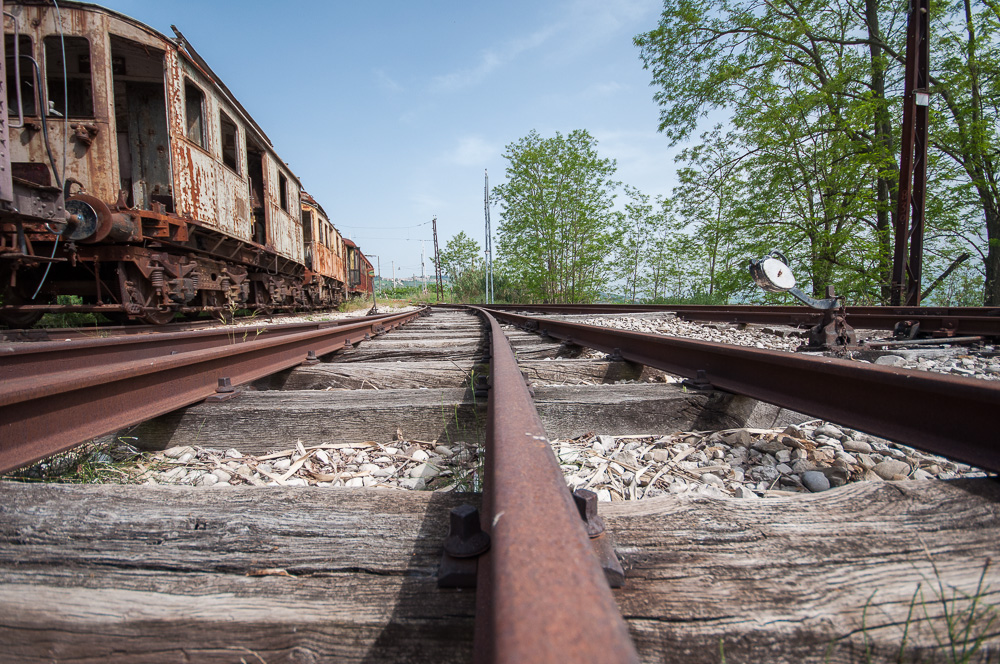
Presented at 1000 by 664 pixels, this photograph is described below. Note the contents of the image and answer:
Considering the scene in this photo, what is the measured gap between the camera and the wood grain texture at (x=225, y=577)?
0.57 metres

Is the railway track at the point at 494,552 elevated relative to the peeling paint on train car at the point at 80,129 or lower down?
lower down

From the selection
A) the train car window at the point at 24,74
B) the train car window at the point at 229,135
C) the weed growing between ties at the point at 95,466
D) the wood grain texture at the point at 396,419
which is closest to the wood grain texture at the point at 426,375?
the wood grain texture at the point at 396,419

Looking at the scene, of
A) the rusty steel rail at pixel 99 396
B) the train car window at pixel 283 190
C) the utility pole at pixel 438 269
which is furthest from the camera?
the utility pole at pixel 438 269

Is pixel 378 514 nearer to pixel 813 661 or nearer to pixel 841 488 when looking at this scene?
pixel 813 661

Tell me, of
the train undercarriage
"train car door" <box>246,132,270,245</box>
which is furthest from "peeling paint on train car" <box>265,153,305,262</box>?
the train undercarriage

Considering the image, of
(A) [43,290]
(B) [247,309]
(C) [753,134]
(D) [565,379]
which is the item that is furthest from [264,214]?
(C) [753,134]

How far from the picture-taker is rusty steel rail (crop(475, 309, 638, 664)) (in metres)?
Result: 0.31

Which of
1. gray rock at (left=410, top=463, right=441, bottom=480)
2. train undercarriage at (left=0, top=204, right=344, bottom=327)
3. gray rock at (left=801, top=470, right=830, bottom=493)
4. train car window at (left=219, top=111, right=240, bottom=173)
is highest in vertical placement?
train car window at (left=219, top=111, right=240, bottom=173)

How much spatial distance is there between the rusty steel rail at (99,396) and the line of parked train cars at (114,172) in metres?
3.12

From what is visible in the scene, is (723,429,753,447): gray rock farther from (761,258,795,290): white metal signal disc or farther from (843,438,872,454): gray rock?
(761,258,795,290): white metal signal disc

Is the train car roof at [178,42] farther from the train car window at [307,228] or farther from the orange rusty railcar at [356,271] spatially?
the orange rusty railcar at [356,271]

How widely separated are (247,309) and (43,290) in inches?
134

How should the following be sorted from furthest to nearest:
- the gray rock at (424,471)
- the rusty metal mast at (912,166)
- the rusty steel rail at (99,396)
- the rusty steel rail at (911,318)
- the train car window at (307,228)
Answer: the train car window at (307,228)
the rusty metal mast at (912,166)
the rusty steel rail at (911,318)
the gray rock at (424,471)
the rusty steel rail at (99,396)

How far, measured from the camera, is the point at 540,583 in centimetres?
39
